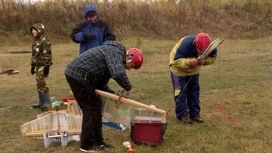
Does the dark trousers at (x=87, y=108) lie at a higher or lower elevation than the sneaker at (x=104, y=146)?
higher

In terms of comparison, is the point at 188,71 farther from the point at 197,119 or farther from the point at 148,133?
the point at 148,133

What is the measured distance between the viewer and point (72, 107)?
5.93 m

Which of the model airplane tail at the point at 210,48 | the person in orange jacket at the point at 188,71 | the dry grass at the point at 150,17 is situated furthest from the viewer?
the dry grass at the point at 150,17

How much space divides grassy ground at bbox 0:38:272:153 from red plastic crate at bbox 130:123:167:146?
88 mm

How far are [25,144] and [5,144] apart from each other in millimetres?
307

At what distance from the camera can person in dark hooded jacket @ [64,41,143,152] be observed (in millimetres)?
4742

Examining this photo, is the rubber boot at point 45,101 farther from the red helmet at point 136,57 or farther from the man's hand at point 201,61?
the red helmet at point 136,57

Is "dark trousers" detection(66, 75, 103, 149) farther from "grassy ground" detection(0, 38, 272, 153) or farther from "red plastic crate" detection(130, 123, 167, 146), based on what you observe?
"red plastic crate" detection(130, 123, 167, 146)

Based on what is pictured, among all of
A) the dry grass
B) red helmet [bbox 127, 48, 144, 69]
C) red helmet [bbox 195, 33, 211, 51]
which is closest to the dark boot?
red helmet [bbox 195, 33, 211, 51]

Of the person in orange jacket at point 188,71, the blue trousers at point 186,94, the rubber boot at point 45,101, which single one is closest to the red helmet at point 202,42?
the person in orange jacket at point 188,71

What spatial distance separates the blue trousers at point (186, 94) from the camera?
6.34 meters

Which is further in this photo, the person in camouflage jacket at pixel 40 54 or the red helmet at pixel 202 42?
the person in camouflage jacket at pixel 40 54

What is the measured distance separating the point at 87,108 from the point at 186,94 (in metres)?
2.01

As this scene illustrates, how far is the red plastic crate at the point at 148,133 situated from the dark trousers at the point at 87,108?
49 cm
